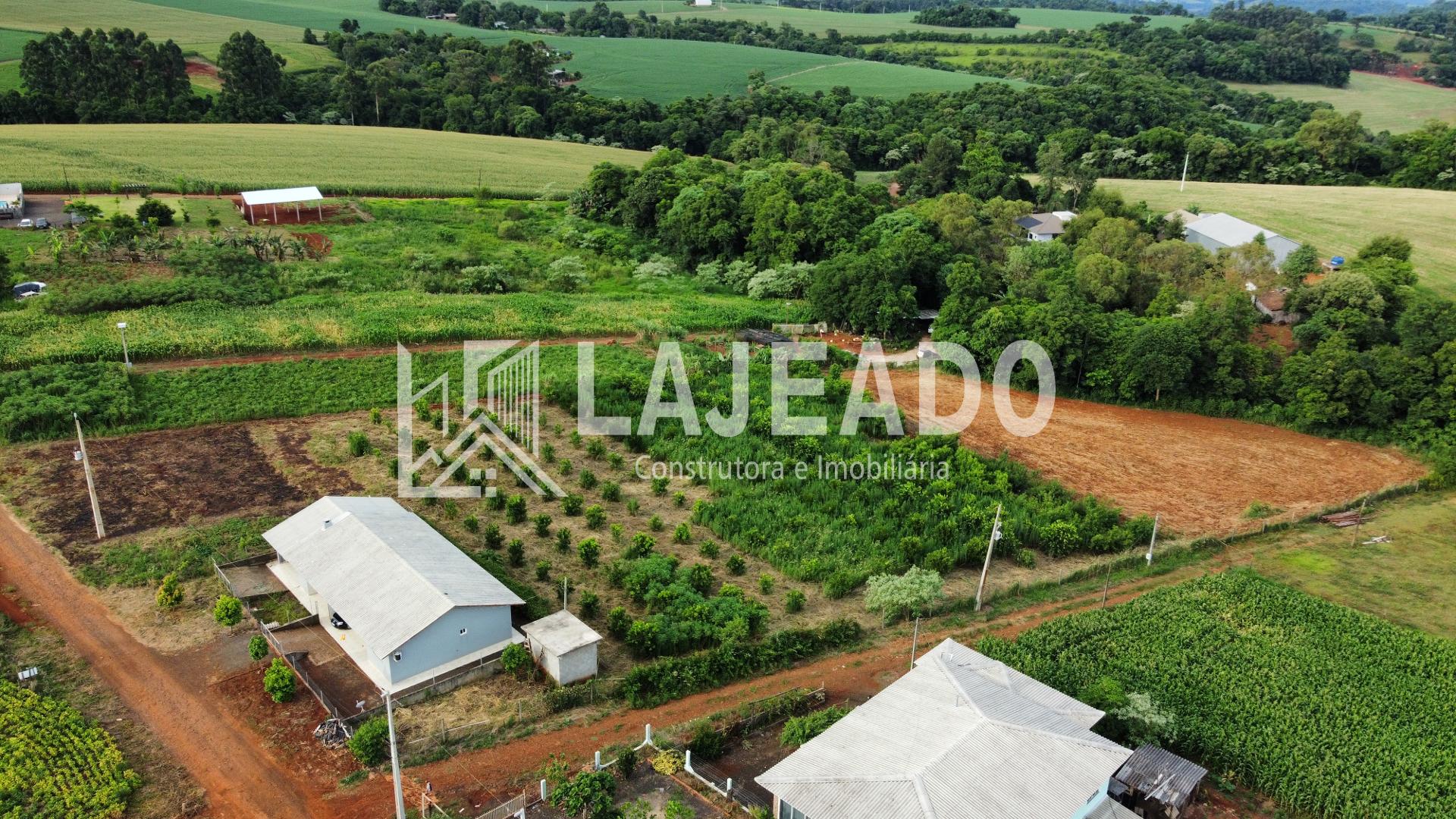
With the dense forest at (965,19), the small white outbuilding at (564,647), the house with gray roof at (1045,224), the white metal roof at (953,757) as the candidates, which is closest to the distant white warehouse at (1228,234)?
the house with gray roof at (1045,224)

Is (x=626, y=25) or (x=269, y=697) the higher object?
(x=626, y=25)

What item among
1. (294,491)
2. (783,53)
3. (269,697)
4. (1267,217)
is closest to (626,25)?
(783,53)

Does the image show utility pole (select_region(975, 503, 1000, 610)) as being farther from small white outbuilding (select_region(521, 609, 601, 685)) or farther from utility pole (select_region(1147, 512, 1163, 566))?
small white outbuilding (select_region(521, 609, 601, 685))

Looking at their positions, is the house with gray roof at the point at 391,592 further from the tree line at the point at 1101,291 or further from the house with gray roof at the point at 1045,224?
the house with gray roof at the point at 1045,224

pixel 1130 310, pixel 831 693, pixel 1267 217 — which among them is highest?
pixel 1267 217

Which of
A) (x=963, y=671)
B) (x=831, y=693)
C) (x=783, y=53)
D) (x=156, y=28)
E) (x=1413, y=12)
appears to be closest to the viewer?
(x=963, y=671)

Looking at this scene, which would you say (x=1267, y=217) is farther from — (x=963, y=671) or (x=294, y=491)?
(x=294, y=491)

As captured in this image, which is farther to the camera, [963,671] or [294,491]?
[294,491]
